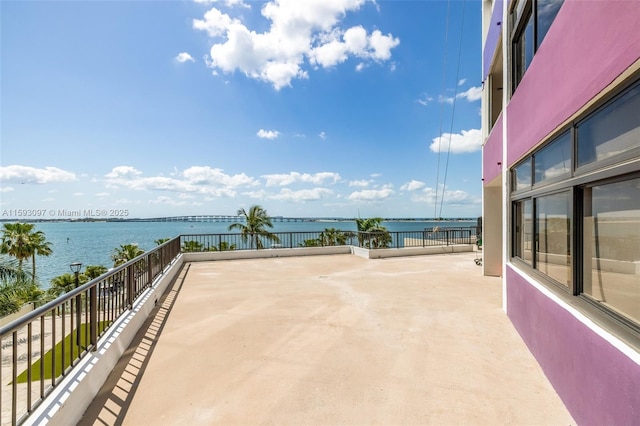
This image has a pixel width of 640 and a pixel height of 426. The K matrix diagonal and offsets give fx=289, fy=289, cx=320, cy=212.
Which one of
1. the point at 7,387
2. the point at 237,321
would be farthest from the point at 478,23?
the point at 7,387

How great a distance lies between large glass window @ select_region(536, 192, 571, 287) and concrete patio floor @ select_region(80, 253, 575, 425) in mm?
1014

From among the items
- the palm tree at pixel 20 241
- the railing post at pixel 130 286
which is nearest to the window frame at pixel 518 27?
the railing post at pixel 130 286

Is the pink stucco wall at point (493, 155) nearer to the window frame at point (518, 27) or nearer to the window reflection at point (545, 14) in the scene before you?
the window frame at point (518, 27)

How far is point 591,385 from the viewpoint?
197 centimetres

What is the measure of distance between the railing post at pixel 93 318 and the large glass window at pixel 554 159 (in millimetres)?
4383

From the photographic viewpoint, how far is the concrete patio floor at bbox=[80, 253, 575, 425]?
227cm

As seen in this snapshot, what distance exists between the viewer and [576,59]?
2201mm

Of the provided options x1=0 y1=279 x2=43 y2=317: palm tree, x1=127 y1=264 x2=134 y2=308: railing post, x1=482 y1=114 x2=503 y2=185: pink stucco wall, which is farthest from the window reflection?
x1=0 y1=279 x2=43 y2=317: palm tree

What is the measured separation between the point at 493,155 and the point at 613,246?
14.2ft

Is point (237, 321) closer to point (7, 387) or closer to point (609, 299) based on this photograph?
point (7, 387)

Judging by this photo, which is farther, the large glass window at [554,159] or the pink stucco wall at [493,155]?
the pink stucco wall at [493,155]

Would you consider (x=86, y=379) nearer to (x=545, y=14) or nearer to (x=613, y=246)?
(x=613, y=246)

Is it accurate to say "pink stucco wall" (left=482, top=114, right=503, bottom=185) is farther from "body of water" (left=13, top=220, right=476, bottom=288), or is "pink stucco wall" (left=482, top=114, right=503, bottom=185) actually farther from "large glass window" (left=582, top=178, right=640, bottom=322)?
"body of water" (left=13, top=220, right=476, bottom=288)

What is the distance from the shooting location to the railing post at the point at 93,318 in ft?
8.86
